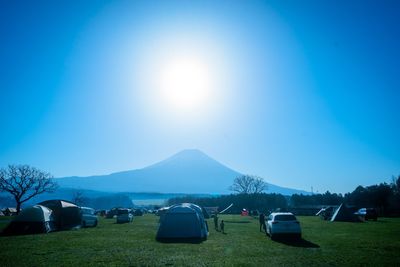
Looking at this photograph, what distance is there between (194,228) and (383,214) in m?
51.4

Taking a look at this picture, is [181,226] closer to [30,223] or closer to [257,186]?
[30,223]

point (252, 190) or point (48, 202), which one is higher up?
point (252, 190)

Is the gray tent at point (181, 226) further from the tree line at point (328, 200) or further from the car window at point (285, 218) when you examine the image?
the tree line at point (328, 200)

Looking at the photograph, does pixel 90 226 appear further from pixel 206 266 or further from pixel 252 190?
pixel 252 190

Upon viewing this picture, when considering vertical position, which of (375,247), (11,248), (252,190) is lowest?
(11,248)

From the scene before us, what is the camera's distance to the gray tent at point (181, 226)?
19.6m

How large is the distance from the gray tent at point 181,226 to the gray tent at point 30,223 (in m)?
10.3

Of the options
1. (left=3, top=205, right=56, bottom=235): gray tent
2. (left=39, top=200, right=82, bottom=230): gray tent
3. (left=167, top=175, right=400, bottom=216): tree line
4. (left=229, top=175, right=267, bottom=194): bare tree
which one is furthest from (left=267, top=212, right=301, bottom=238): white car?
(left=229, top=175, right=267, bottom=194): bare tree

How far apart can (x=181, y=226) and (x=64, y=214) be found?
44.6ft

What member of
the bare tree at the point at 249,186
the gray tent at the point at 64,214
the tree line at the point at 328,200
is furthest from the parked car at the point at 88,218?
the bare tree at the point at 249,186

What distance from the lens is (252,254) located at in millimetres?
13188

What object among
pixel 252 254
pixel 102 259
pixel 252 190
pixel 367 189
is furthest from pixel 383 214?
pixel 102 259

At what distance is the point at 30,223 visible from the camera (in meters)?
23.8

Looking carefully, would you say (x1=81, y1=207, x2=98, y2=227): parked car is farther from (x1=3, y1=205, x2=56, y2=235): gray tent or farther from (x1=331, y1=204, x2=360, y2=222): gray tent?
(x1=331, y1=204, x2=360, y2=222): gray tent
